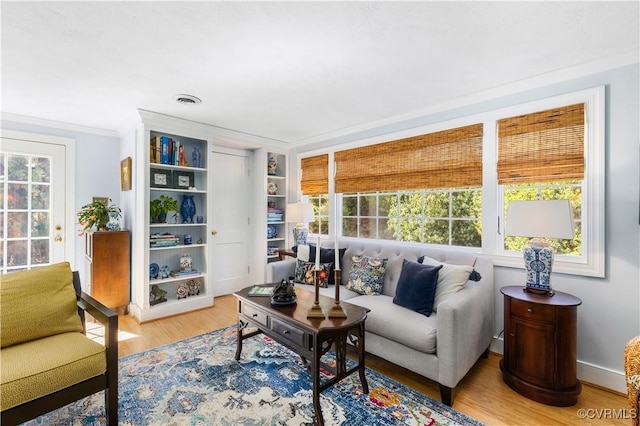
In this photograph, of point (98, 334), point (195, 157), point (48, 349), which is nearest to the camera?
point (48, 349)

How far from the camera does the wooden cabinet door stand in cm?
198

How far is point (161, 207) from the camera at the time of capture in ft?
11.4

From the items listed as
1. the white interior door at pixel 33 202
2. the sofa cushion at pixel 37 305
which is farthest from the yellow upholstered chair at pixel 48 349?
the white interior door at pixel 33 202

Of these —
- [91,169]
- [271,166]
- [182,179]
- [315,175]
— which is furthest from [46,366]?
[271,166]

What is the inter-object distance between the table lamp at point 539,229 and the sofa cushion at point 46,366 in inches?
110

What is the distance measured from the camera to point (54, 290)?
1907 mm

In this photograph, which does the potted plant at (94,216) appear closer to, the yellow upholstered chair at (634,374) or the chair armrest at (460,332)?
the chair armrest at (460,332)

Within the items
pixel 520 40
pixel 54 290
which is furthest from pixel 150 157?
pixel 520 40

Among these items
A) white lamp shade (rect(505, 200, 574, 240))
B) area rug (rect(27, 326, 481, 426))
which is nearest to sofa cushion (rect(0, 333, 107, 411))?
area rug (rect(27, 326, 481, 426))

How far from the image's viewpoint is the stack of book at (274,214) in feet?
15.1

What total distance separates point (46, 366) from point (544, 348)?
2949 mm

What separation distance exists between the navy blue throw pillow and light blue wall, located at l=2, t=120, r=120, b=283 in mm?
3862

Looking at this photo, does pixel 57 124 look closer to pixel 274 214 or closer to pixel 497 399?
pixel 274 214

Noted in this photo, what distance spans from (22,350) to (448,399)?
2526 millimetres
